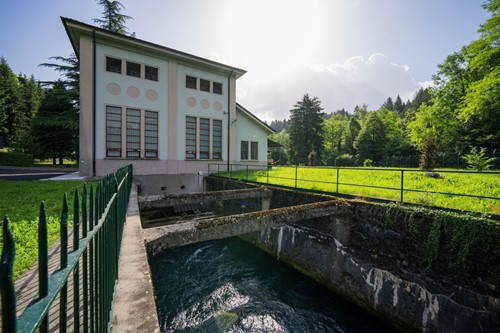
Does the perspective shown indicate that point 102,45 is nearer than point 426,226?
No

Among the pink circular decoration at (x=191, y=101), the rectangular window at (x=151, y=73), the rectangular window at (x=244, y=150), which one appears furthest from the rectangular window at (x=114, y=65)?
the rectangular window at (x=244, y=150)

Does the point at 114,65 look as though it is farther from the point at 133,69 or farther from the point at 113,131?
the point at 113,131

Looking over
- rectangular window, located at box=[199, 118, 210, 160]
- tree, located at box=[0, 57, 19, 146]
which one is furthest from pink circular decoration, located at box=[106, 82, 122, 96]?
tree, located at box=[0, 57, 19, 146]

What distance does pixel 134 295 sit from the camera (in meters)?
2.59

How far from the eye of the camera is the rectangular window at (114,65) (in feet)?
51.2

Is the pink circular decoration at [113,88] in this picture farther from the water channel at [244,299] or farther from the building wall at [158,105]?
the water channel at [244,299]

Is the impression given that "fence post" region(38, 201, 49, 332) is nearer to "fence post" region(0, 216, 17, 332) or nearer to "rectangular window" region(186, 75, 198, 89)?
"fence post" region(0, 216, 17, 332)

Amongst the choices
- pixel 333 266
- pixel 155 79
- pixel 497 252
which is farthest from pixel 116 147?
pixel 497 252

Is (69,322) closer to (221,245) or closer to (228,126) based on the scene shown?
(221,245)

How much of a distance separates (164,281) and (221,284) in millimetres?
2126

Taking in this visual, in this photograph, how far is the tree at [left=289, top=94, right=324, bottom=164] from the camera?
158 ft

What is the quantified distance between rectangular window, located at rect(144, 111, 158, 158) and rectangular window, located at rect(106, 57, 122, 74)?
3.23 meters

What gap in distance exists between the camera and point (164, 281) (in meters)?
8.54

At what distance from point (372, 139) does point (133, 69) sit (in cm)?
4242
